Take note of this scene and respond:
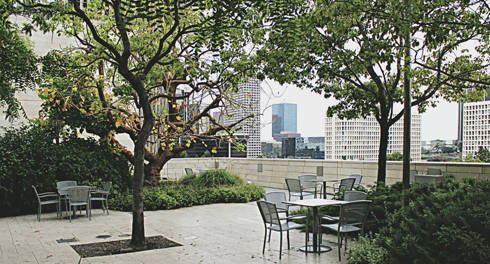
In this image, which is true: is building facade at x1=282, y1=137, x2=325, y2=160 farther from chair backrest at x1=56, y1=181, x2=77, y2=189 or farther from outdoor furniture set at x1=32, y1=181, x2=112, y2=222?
chair backrest at x1=56, y1=181, x2=77, y2=189

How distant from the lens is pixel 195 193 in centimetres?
1182

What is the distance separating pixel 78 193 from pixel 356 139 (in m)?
10.8

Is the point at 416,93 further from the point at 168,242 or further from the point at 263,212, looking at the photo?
the point at 168,242

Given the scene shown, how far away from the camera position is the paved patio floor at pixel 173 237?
5.72 metres

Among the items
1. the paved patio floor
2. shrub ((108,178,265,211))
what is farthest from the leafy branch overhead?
the paved patio floor

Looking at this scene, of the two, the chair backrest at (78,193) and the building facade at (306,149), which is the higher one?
the building facade at (306,149)

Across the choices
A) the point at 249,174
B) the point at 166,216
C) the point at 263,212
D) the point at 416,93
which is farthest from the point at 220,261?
the point at 249,174

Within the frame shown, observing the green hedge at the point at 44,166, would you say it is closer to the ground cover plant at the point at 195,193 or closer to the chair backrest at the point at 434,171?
the ground cover plant at the point at 195,193

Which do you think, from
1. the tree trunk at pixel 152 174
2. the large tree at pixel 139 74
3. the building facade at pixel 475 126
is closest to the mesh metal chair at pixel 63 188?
the large tree at pixel 139 74

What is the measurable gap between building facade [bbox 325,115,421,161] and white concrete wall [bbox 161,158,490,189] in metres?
0.88

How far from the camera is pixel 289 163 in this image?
1543 centimetres

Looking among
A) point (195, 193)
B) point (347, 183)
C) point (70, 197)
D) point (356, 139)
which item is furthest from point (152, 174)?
point (356, 139)

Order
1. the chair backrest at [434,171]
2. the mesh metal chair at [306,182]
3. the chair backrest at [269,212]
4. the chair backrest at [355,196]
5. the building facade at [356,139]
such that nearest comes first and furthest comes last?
the chair backrest at [269,212], the chair backrest at [355,196], the chair backrest at [434,171], the mesh metal chair at [306,182], the building facade at [356,139]

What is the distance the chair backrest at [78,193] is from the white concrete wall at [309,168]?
708 centimetres
